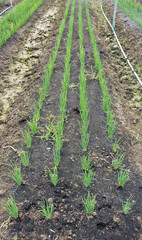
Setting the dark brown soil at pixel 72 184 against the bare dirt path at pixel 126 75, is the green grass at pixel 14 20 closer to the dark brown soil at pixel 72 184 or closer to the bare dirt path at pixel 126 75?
the bare dirt path at pixel 126 75

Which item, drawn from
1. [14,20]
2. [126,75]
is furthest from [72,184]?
[14,20]

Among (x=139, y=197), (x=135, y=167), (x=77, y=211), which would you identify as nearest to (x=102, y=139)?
(x=135, y=167)

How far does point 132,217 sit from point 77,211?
0.39 m

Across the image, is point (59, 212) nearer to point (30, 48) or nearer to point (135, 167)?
point (135, 167)

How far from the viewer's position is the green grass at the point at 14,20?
491cm

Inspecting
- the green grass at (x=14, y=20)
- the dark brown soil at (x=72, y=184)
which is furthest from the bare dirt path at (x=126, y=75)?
the green grass at (x=14, y=20)

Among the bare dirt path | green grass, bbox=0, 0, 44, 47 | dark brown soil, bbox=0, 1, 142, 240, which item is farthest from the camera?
green grass, bbox=0, 0, 44, 47

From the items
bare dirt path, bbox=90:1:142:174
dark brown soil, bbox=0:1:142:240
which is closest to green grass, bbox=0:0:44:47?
bare dirt path, bbox=90:1:142:174

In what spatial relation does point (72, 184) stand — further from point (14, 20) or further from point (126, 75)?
point (14, 20)

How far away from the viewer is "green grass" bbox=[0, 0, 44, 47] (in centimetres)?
491

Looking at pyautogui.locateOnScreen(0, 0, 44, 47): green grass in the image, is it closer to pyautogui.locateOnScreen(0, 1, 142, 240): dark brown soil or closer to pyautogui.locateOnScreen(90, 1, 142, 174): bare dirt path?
pyautogui.locateOnScreen(90, 1, 142, 174): bare dirt path

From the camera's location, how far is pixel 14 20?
577cm

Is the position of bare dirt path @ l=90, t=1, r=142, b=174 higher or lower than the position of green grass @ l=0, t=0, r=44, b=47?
lower

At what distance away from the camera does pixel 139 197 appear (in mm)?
1705
